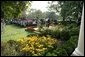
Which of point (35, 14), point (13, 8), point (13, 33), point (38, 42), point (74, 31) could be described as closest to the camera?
point (13, 8)

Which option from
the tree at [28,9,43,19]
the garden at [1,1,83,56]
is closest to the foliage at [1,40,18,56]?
the garden at [1,1,83,56]

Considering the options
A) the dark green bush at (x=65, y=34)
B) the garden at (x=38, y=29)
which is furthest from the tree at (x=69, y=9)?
the dark green bush at (x=65, y=34)

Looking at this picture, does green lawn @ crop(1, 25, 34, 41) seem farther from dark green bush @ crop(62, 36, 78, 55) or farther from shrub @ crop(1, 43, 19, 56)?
dark green bush @ crop(62, 36, 78, 55)

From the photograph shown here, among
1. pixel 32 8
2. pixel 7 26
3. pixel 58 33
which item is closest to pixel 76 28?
pixel 58 33

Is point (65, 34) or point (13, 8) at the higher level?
point (13, 8)

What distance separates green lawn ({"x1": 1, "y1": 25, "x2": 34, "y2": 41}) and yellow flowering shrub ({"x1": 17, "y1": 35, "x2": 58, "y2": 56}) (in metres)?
0.48

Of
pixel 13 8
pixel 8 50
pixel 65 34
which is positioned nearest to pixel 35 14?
pixel 13 8

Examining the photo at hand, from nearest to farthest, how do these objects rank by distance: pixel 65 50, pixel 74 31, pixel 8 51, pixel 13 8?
pixel 65 50, pixel 8 51, pixel 13 8, pixel 74 31

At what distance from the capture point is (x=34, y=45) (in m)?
8.41

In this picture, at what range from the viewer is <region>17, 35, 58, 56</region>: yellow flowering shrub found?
7.89 meters

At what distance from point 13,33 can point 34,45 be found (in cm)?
151

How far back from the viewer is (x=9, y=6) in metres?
7.91

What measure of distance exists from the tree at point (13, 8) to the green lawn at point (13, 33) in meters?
0.78

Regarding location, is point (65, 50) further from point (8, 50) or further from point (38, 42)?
point (8, 50)
